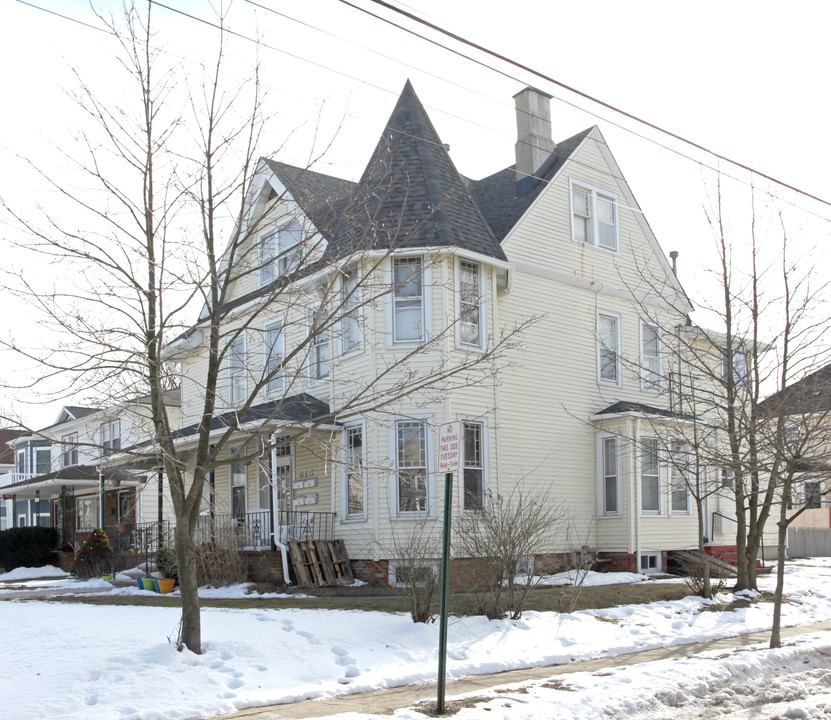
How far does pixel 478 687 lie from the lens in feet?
27.2

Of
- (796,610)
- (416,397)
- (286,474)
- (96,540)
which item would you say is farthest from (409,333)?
(96,540)

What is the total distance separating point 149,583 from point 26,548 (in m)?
14.2

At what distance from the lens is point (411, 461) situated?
16109 millimetres

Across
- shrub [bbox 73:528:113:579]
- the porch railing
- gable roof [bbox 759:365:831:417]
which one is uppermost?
gable roof [bbox 759:365:831:417]

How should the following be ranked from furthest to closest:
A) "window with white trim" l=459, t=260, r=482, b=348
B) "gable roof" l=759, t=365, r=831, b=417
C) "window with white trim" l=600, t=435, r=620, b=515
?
"window with white trim" l=600, t=435, r=620, b=515, "window with white trim" l=459, t=260, r=482, b=348, "gable roof" l=759, t=365, r=831, b=417

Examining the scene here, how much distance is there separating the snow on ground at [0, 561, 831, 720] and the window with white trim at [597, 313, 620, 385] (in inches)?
324

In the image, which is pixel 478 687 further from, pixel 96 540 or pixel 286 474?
pixel 96 540

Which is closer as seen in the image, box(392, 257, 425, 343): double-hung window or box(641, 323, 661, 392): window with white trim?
box(392, 257, 425, 343): double-hung window

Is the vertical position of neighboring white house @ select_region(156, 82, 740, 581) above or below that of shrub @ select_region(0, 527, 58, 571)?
above

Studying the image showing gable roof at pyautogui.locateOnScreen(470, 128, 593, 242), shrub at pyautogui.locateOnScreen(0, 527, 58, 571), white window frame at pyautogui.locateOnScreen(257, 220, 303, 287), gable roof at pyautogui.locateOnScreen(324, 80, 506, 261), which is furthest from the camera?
shrub at pyautogui.locateOnScreen(0, 527, 58, 571)

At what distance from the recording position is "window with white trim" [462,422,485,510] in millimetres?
16188

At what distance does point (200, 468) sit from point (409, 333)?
27.5 ft

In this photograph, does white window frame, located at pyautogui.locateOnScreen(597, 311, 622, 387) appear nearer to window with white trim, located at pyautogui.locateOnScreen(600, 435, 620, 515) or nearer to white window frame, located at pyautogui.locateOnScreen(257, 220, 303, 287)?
window with white trim, located at pyautogui.locateOnScreen(600, 435, 620, 515)

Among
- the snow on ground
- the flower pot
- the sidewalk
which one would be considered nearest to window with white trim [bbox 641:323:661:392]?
the snow on ground
